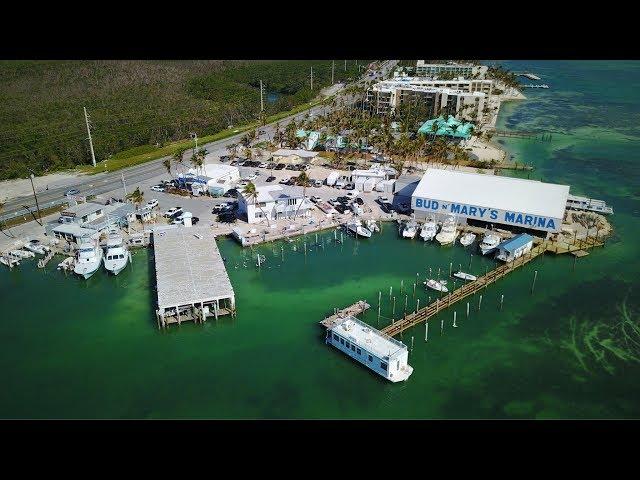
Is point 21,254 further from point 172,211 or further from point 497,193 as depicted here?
point 497,193

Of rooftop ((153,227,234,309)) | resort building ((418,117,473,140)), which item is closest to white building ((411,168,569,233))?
rooftop ((153,227,234,309))

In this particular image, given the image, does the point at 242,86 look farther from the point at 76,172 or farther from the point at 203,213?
the point at 203,213

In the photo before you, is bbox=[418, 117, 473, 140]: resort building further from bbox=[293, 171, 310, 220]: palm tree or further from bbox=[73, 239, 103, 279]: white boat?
bbox=[73, 239, 103, 279]: white boat

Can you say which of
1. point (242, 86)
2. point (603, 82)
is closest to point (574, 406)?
point (242, 86)

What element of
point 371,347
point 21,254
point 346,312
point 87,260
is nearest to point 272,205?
point 87,260

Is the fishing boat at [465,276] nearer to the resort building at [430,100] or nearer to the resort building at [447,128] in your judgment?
the resort building at [447,128]
